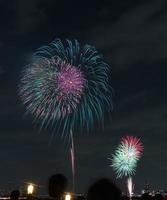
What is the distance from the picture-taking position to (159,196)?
97.4ft

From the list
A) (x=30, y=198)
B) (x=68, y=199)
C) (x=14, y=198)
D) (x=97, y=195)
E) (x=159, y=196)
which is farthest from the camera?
(x=68, y=199)

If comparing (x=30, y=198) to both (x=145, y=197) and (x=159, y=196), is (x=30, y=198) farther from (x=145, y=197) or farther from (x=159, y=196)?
(x=159, y=196)

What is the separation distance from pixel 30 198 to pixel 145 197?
7.55m

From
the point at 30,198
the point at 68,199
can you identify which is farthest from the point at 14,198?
the point at 68,199

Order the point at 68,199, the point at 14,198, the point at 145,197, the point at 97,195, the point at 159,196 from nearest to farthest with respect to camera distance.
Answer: the point at 97,195 < the point at 14,198 < the point at 145,197 < the point at 159,196 < the point at 68,199

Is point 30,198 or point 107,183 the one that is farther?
point 30,198

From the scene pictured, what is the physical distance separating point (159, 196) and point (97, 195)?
24.4 meters

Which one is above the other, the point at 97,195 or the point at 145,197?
the point at 145,197

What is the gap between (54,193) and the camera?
831 inches

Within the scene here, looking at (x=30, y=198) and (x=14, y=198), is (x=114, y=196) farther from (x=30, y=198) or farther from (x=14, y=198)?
(x=30, y=198)

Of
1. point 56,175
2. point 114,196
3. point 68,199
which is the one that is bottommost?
point 114,196

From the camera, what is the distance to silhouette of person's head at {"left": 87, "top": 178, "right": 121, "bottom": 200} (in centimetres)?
650

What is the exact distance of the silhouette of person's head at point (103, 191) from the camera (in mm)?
6496

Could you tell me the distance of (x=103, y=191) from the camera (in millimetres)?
6539
